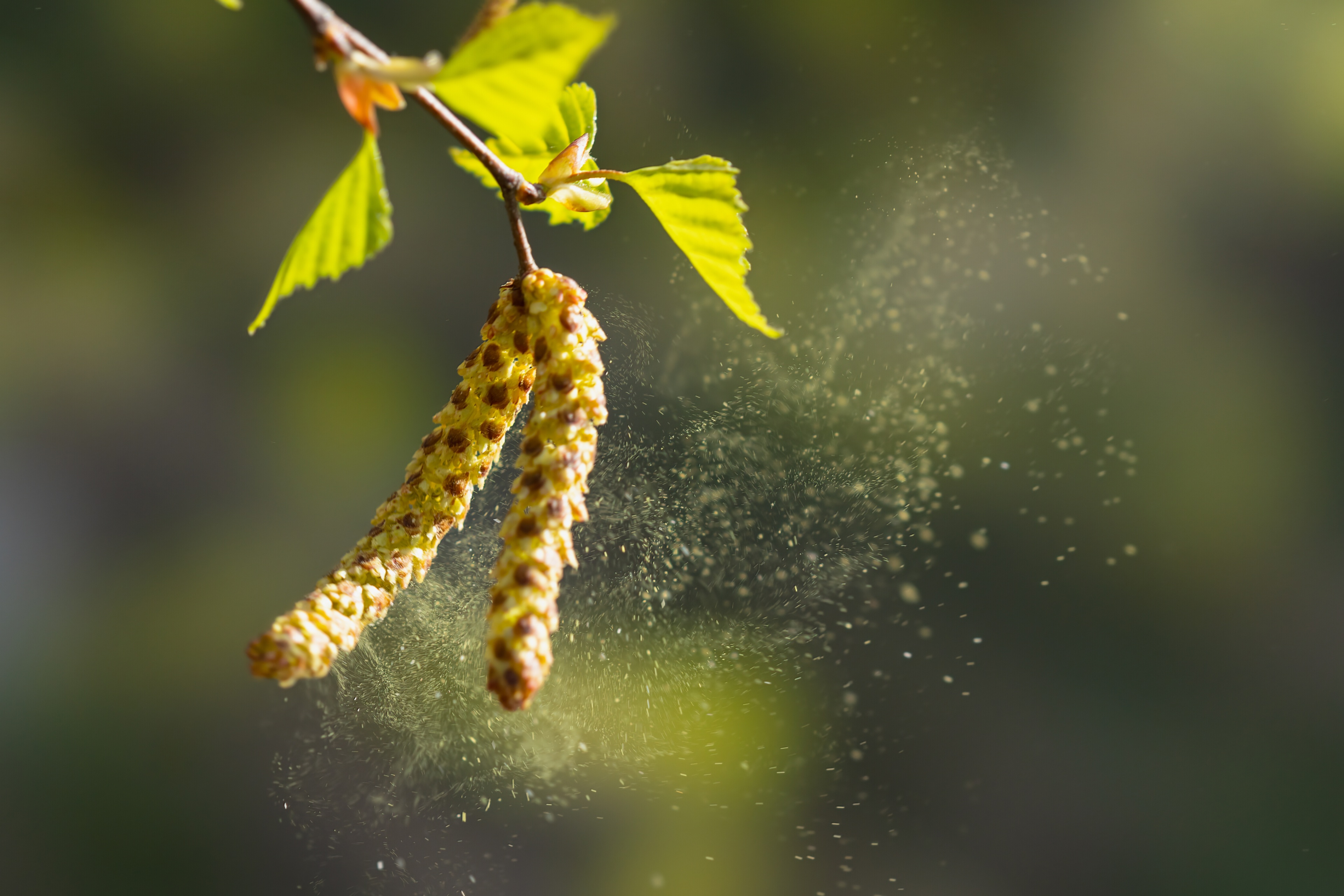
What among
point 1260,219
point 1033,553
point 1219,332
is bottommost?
point 1033,553

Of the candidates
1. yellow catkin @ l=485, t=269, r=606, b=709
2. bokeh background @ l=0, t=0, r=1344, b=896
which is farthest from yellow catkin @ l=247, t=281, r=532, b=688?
bokeh background @ l=0, t=0, r=1344, b=896

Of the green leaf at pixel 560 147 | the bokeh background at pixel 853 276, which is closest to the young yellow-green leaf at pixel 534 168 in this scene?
the green leaf at pixel 560 147

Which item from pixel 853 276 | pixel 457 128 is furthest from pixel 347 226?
pixel 853 276

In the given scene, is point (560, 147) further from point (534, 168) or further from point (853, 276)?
point (853, 276)

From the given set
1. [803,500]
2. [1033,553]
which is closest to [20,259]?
[803,500]

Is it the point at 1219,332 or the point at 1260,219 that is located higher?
the point at 1260,219

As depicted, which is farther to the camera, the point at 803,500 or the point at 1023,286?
the point at 1023,286

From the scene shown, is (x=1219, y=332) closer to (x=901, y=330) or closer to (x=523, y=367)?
(x=901, y=330)
